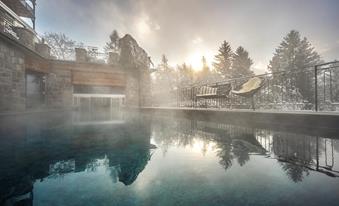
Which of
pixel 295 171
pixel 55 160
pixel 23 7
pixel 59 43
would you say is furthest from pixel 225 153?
pixel 59 43

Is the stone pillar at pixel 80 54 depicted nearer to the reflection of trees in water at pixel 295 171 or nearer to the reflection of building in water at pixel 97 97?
the reflection of building in water at pixel 97 97

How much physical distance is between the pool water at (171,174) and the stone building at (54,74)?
244 inches

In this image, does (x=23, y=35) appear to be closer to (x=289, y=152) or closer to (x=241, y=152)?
(x=241, y=152)

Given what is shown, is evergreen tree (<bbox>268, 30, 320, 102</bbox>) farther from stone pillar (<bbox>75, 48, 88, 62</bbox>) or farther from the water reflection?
the water reflection

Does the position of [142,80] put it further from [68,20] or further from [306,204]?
[306,204]

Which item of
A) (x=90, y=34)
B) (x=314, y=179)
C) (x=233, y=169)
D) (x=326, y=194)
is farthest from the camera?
(x=90, y=34)

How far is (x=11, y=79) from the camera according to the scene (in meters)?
6.71

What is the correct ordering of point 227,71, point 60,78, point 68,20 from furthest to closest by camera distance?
1. point 227,71
2. point 68,20
3. point 60,78

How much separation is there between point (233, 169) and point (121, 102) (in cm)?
1064

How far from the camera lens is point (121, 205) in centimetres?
94

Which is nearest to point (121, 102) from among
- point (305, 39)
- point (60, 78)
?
point (60, 78)

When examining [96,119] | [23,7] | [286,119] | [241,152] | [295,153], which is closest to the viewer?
[295,153]

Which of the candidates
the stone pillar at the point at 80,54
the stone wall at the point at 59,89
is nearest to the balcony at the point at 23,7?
the stone pillar at the point at 80,54

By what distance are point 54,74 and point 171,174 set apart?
1048 cm
